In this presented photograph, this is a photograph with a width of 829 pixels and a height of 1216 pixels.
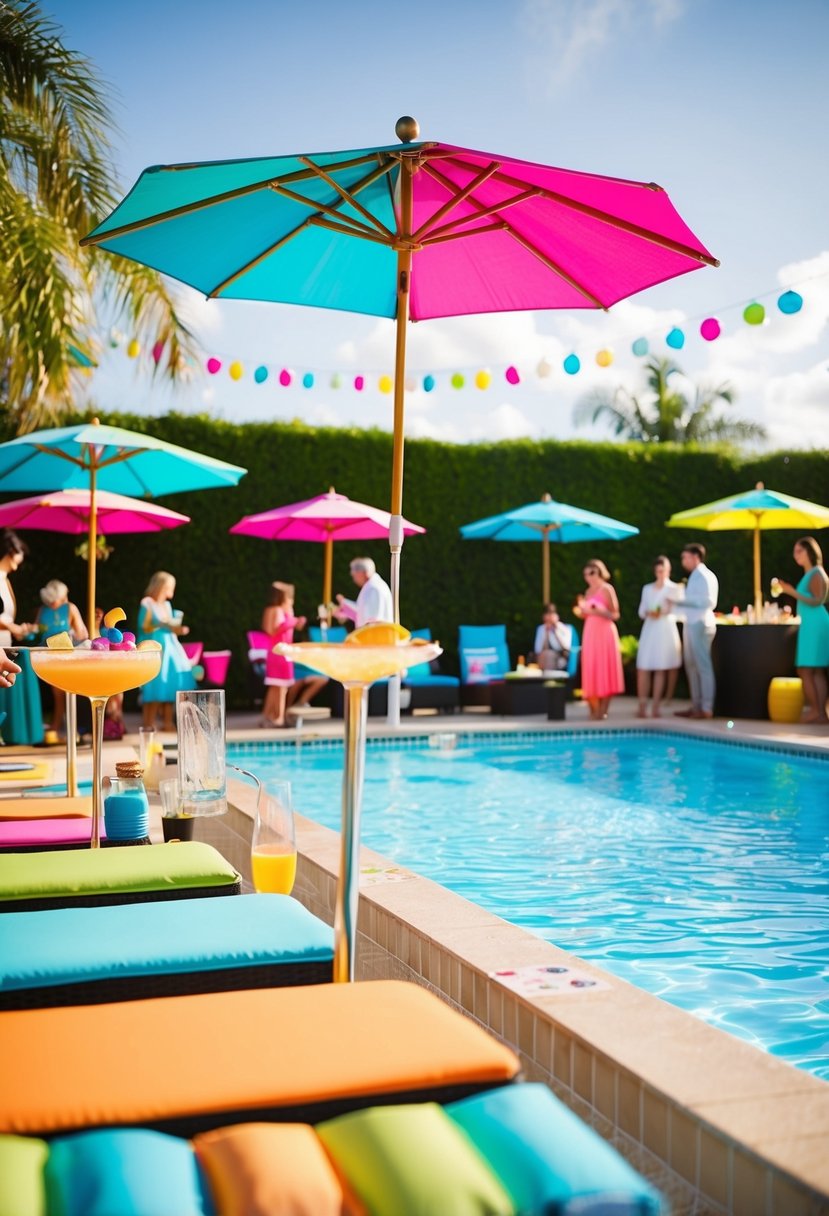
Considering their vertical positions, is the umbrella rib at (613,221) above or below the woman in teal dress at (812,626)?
above

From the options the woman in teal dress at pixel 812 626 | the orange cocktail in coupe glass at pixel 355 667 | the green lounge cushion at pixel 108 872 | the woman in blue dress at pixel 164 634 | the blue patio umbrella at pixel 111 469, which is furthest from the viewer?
the woman in teal dress at pixel 812 626

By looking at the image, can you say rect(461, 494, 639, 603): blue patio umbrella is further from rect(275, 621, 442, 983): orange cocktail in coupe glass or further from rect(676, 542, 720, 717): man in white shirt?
rect(275, 621, 442, 983): orange cocktail in coupe glass

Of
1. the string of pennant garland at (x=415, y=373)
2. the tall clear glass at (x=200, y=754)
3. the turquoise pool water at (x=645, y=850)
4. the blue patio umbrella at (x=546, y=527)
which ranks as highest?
the string of pennant garland at (x=415, y=373)

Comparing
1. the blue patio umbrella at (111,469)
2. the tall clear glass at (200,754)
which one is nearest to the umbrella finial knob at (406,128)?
the tall clear glass at (200,754)

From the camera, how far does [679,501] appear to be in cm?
1467

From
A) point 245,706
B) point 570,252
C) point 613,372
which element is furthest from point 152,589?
point 613,372

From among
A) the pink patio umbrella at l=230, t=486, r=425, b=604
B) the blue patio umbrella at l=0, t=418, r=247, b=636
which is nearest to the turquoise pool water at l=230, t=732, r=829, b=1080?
the blue patio umbrella at l=0, t=418, r=247, b=636

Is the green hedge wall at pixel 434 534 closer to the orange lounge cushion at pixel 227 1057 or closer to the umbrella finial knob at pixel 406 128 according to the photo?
the umbrella finial knob at pixel 406 128

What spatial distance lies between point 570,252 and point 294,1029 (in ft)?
14.5

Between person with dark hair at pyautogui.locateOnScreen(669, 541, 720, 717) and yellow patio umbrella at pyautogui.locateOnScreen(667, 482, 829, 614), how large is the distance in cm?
85

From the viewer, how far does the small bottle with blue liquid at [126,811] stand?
141 inches

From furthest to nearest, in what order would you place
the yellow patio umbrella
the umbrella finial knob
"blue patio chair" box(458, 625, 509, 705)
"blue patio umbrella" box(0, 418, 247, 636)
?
"blue patio chair" box(458, 625, 509, 705)
the yellow patio umbrella
"blue patio umbrella" box(0, 418, 247, 636)
the umbrella finial knob

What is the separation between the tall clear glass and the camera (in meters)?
3.88

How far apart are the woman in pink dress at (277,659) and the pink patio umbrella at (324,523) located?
0.89 m
